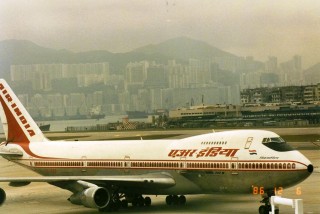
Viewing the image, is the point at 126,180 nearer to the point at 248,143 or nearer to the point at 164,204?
the point at 164,204

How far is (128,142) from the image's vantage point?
3672 centimetres

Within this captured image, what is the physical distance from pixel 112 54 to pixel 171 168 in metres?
116

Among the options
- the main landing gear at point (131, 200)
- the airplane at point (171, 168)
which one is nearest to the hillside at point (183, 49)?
the airplane at point (171, 168)

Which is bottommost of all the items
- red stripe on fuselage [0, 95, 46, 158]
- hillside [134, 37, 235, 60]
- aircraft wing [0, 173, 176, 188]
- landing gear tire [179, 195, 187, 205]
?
landing gear tire [179, 195, 187, 205]

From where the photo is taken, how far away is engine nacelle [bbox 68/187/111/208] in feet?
104

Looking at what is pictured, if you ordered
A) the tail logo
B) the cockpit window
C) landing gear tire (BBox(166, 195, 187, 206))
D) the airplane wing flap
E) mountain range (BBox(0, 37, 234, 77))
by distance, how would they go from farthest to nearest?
mountain range (BBox(0, 37, 234, 77)) < the tail logo < the airplane wing flap < landing gear tire (BBox(166, 195, 187, 206)) < the cockpit window

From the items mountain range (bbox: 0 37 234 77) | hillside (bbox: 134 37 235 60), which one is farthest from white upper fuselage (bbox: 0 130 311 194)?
mountain range (bbox: 0 37 234 77)

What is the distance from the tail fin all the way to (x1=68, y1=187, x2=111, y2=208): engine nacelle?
1174 centimetres

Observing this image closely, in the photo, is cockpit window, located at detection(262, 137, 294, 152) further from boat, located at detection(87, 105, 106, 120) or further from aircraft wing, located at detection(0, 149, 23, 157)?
boat, located at detection(87, 105, 106, 120)

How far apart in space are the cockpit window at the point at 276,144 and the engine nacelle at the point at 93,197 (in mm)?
8624

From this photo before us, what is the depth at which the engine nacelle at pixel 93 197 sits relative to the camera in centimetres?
3159

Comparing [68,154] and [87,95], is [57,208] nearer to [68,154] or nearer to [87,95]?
[68,154]

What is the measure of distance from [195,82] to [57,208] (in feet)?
352

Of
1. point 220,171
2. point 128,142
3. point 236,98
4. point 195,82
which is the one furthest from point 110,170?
point 195,82
